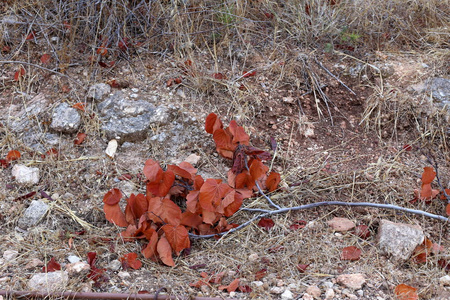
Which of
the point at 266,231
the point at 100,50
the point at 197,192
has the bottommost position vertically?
the point at 266,231

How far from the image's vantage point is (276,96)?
2824mm

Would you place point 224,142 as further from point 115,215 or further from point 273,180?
point 115,215

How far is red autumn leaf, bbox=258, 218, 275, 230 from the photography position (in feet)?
7.16

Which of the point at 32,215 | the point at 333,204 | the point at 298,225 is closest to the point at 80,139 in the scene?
the point at 32,215

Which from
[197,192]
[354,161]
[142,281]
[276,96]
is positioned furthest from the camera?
[276,96]

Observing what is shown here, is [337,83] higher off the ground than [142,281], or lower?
higher

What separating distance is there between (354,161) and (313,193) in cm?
38

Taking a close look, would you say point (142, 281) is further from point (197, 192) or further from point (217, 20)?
point (217, 20)

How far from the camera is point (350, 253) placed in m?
2.02

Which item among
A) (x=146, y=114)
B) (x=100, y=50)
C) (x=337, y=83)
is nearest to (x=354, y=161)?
(x=337, y=83)

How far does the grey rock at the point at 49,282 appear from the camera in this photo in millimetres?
1814

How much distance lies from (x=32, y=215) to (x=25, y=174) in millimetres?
282

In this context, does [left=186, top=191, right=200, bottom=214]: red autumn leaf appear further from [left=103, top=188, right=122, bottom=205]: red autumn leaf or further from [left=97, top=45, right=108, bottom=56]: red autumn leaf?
[left=97, top=45, right=108, bottom=56]: red autumn leaf

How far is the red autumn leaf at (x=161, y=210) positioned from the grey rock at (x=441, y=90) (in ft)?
5.59
